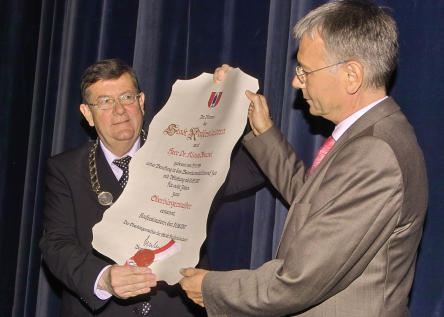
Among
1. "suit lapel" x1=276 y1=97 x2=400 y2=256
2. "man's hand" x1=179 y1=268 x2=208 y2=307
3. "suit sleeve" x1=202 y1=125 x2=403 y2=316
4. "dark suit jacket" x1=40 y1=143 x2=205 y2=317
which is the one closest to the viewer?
"suit sleeve" x1=202 y1=125 x2=403 y2=316

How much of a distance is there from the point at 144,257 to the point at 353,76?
776 millimetres

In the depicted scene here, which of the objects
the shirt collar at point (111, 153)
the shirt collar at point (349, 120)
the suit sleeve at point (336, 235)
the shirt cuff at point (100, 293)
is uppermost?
the shirt collar at point (349, 120)

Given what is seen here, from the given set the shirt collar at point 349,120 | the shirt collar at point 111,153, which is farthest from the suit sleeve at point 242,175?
the shirt collar at point 349,120

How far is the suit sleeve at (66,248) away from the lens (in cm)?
199

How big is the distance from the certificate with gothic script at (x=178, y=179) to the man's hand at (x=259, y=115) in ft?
0.26

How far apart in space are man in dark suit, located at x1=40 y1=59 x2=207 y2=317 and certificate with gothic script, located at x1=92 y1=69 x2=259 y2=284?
206 millimetres

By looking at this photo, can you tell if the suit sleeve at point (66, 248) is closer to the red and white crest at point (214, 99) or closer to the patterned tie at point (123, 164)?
the patterned tie at point (123, 164)

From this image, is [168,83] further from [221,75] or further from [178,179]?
[178,179]

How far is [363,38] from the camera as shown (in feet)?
5.30

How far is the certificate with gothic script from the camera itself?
181 centimetres

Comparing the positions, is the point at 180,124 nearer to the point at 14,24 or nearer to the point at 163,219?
the point at 163,219

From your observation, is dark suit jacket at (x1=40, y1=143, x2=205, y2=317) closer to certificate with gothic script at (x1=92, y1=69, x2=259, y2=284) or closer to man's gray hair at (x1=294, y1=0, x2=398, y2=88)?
certificate with gothic script at (x1=92, y1=69, x2=259, y2=284)

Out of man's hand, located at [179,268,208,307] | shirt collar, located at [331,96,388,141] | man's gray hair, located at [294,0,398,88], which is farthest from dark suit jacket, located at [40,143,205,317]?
man's gray hair, located at [294,0,398,88]

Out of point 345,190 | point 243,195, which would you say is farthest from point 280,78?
point 345,190
